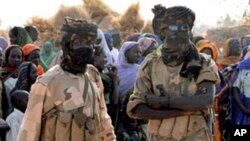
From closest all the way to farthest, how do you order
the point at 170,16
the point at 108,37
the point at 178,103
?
the point at 178,103 < the point at 170,16 < the point at 108,37

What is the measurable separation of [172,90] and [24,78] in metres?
3.01

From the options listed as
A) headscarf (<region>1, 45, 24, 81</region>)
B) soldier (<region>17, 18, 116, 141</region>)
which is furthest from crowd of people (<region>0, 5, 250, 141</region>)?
headscarf (<region>1, 45, 24, 81</region>)

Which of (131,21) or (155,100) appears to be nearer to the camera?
(155,100)

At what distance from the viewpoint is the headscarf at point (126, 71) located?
904 centimetres

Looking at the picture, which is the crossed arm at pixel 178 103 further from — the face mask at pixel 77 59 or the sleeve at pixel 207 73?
the face mask at pixel 77 59

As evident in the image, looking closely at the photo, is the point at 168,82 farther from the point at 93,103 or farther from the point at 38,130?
the point at 38,130

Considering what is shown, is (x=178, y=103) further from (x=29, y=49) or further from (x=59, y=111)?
(x=29, y=49)

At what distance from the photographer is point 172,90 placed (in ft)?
17.1

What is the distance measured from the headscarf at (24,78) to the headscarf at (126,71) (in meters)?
1.48

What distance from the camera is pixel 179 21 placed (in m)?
5.29

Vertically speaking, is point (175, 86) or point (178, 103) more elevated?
point (175, 86)

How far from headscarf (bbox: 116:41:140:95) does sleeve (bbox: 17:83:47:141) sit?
4061 millimetres

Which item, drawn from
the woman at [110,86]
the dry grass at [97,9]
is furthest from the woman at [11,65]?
the dry grass at [97,9]

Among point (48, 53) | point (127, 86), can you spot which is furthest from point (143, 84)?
point (48, 53)
